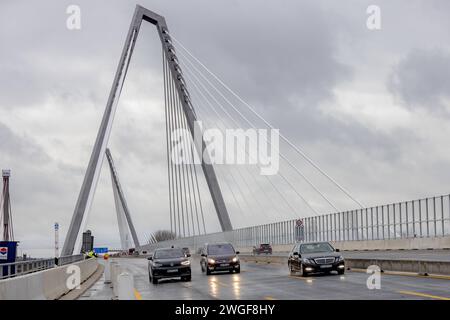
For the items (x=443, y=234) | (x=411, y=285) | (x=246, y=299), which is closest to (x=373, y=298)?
(x=246, y=299)

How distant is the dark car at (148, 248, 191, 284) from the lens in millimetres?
32562

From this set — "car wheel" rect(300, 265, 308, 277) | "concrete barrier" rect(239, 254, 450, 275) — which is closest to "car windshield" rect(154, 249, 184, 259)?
"car wheel" rect(300, 265, 308, 277)

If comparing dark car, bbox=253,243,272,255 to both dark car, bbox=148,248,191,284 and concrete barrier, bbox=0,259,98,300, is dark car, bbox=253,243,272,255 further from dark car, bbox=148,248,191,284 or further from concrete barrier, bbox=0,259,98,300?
concrete barrier, bbox=0,259,98,300

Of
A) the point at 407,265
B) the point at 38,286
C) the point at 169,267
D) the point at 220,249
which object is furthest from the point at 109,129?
the point at 38,286

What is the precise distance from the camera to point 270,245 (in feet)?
239

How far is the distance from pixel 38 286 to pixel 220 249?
20.5m

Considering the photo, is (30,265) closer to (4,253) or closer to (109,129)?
(4,253)

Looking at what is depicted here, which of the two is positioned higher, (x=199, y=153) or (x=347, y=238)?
(x=199, y=153)

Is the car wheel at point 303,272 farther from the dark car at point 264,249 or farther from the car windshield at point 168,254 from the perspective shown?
the dark car at point 264,249

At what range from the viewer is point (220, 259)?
3850 centimetres

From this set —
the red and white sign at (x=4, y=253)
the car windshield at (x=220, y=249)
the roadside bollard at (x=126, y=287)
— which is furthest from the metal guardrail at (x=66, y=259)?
the roadside bollard at (x=126, y=287)

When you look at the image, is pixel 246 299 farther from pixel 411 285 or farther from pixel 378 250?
pixel 378 250
